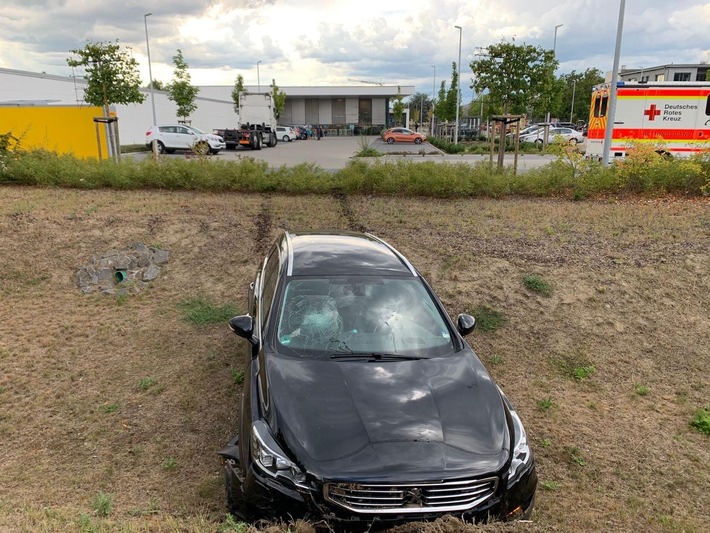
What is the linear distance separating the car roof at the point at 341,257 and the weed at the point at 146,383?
2.01m

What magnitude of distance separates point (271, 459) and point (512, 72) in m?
16.7

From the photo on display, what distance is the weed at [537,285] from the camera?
7.25 meters

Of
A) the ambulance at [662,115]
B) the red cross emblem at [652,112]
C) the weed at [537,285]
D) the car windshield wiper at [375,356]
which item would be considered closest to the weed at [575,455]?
the car windshield wiper at [375,356]

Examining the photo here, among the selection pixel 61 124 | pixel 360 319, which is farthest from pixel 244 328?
pixel 61 124

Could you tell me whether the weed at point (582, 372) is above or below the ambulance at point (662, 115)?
below

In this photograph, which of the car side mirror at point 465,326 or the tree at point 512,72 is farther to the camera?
the tree at point 512,72

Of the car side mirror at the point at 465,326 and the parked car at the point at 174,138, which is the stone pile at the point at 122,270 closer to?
the car side mirror at the point at 465,326

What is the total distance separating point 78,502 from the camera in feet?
11.9

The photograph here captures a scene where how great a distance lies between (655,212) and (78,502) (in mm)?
10953

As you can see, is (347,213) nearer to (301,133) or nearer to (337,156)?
(337,156)

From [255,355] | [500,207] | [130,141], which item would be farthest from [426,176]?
[130,141]

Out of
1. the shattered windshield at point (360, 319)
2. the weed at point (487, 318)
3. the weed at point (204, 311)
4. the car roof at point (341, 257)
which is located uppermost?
the car roof at point (341, 257)

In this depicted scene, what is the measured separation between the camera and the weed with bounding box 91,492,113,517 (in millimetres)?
3339

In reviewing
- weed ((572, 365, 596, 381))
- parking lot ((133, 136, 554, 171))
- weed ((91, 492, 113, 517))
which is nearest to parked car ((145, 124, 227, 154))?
parking lot ((133, 136, 554, 171))
